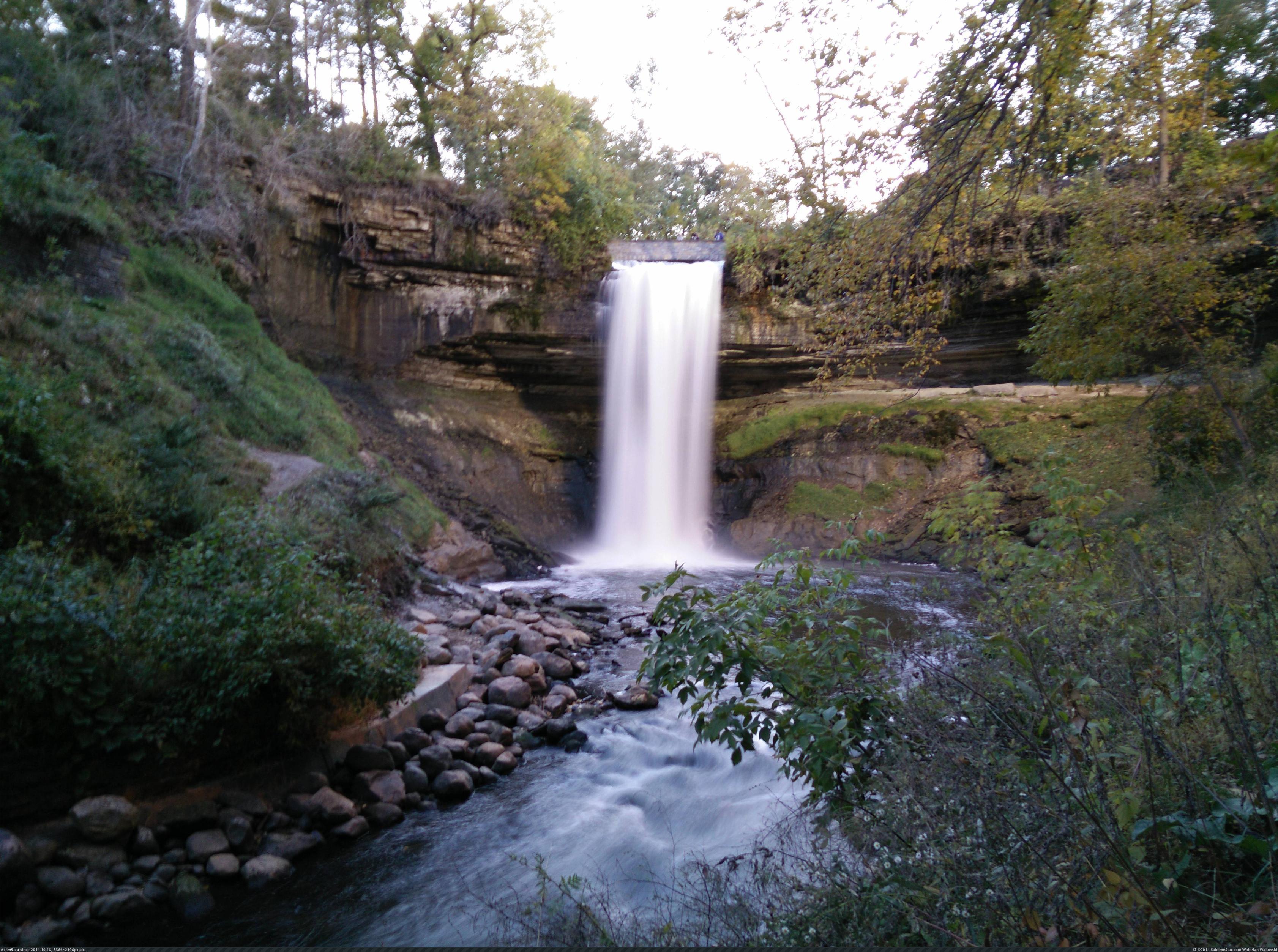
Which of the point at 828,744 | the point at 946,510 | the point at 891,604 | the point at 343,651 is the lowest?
the point at 891,604

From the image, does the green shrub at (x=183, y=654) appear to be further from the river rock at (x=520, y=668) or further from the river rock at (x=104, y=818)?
the river rock at (x=520, y=668)

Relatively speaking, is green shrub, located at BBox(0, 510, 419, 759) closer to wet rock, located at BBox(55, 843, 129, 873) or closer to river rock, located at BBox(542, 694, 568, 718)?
wet rock, located at BBox(55, 843, 129, 873)

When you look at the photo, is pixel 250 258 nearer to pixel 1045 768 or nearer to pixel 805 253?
pixel 805 253

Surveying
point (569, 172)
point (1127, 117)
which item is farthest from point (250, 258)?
point (1127, 117)

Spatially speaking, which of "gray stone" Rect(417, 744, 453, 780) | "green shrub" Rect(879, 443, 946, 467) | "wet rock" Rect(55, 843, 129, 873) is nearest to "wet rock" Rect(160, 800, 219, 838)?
"wet rock" Rect(55, 843, 129, 873)

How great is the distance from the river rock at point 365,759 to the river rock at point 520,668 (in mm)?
2183

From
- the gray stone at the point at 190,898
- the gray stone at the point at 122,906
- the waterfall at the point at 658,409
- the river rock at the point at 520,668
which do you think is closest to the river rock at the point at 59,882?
the gray stone at the point at 122,906

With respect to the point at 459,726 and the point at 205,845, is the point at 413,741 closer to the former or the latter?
the point at 459,726

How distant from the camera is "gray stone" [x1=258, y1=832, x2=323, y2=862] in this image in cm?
476

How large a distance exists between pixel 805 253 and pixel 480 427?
14778 mm

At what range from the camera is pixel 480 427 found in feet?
69.4

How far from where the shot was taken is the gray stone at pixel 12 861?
13.2 ft

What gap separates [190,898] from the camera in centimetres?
429

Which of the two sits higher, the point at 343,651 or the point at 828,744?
the point at 828,744
